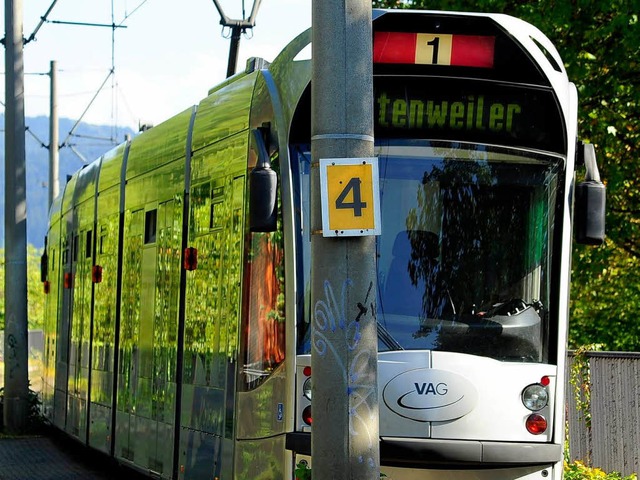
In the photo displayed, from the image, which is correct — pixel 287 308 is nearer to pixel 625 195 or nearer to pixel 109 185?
pixel 109 185

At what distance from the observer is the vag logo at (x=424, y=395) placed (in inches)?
316

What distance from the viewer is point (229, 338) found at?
9.18 meters

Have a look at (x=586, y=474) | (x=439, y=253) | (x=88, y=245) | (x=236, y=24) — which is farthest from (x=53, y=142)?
(x=439, y=253)

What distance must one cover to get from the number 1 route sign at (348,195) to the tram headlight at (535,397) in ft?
7.53

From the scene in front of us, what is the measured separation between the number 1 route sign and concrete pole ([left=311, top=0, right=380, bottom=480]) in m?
0.05

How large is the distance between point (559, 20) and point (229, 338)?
1002cm

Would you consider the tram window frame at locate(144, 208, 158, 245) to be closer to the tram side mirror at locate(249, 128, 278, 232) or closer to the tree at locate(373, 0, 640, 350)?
the tram side mirror at locate(249, 128, 278, 232)

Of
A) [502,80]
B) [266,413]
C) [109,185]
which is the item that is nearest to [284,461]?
[266,413]

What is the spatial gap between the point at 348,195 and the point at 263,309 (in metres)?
2.31

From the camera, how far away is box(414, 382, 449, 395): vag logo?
8055 mm

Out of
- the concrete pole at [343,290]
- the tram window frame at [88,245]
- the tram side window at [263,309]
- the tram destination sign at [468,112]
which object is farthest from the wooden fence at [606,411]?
the concrete pole at [343,290]

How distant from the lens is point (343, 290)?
6.41m

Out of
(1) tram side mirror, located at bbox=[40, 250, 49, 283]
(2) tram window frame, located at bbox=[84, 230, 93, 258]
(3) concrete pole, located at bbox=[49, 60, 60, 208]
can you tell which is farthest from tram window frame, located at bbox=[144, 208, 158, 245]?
(3) concrete pole, located at bbox=[49, 60, 60, 208]

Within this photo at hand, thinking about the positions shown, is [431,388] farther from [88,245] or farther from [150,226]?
[88,245]
